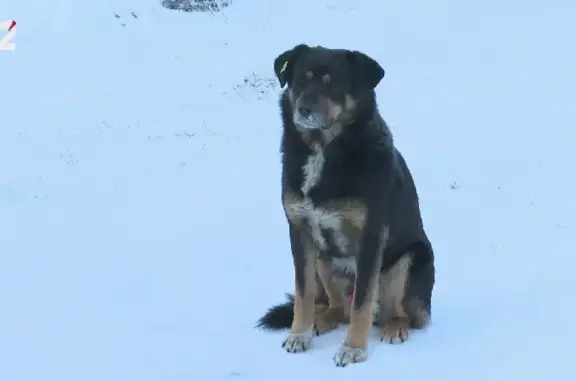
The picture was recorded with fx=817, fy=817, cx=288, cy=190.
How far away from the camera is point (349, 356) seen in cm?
399

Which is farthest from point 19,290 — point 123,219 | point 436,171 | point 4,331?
point 436,171

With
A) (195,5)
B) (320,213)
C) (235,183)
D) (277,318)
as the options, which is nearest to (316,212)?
(320,213)

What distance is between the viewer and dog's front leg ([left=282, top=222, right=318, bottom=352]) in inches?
162

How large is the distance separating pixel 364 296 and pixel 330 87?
3.37 feet

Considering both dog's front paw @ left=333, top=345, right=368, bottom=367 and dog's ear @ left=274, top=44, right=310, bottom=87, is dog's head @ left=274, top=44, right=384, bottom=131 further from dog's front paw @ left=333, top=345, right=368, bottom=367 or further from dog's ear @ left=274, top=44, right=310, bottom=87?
dog's front paw @ left=333, top=345, right=368, bottom=367

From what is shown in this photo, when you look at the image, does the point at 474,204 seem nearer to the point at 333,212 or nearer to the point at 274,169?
the point at 274,169

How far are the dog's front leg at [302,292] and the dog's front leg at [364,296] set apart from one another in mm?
236

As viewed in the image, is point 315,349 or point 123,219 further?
point 123,219

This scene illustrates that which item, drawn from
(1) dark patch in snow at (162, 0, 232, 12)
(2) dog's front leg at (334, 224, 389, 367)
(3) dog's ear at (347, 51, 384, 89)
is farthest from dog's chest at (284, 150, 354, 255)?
(1) dark patch in snow at (162, 0, 232, 12)

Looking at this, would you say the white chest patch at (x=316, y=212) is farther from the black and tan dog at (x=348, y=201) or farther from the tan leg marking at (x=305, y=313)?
the tan leg marking at (x=305, y=313)

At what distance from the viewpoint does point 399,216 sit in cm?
415

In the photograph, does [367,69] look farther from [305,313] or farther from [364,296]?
[305,313]

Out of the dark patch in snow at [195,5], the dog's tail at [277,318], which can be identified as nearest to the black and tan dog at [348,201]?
the dog's tail at [277,318]

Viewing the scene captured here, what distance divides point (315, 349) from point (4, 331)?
5.86ft
